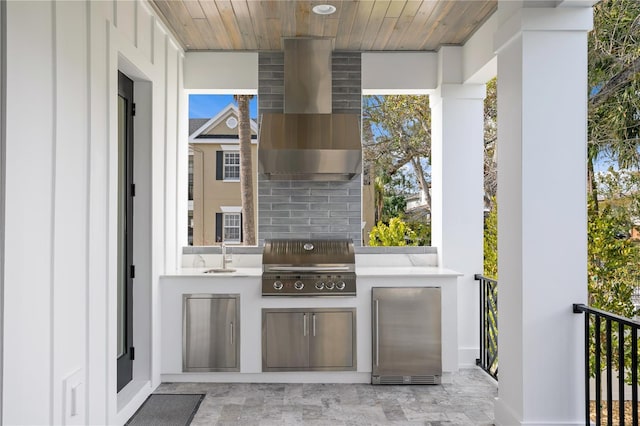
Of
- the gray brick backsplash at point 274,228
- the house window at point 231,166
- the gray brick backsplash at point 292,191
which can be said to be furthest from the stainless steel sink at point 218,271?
the house window at point 231,166

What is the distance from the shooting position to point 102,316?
3016 millimetres

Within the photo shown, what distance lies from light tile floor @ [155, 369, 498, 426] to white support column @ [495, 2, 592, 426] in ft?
2.29

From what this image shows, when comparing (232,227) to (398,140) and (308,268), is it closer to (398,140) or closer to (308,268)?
(308,268)

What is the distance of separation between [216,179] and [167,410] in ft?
11.6

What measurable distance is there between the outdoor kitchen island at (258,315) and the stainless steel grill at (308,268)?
64 mm

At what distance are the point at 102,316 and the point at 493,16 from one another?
3595 millimetres

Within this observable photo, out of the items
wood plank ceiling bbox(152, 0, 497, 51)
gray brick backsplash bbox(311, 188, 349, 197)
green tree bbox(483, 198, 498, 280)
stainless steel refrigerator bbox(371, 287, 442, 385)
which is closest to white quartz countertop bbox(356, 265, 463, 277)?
stainless steel refrigerator bbox(371, 287, 442, 385)

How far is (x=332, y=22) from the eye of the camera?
4395mm

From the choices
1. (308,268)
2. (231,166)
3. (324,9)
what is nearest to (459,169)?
(308,268)

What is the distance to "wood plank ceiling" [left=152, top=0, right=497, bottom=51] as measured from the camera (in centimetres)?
398

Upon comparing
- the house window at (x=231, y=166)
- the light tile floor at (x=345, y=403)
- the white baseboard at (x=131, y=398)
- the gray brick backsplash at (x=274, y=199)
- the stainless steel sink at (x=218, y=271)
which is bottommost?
the light tile floor at (x=345, y=403)

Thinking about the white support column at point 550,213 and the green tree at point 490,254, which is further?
the green tree at point 490,254

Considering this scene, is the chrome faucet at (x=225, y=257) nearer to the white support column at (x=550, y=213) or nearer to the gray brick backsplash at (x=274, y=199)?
the gray brick backsplash at (x=274, y=199)

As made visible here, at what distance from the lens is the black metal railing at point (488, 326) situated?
467 centimetres
